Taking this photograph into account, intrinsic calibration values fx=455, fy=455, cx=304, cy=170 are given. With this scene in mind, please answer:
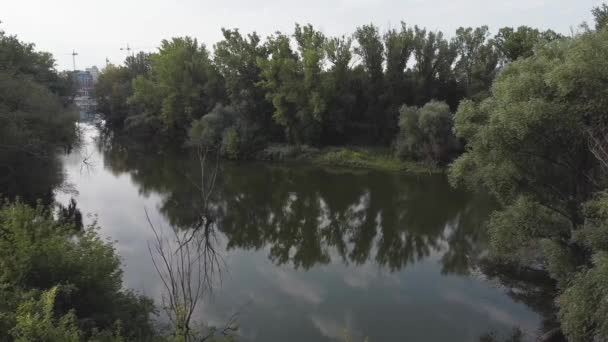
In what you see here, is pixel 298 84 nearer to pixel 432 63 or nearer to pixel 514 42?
pixel 432 63

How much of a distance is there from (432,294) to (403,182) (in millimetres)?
16389

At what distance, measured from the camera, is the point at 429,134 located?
106 feet

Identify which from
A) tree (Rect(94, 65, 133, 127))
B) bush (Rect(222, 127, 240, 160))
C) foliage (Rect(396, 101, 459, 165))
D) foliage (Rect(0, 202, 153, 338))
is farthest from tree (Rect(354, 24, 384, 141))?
tree (Rect(94, 65, 133, 127))

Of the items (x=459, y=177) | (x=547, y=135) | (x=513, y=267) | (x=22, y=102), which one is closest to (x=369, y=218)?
(x=513, y=267)

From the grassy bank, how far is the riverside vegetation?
9.4 inches

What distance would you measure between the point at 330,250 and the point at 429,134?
54.5ft

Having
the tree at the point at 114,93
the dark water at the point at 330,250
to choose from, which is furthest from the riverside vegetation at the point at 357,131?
the tree at the point at 114,93

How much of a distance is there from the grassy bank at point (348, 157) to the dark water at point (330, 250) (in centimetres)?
183

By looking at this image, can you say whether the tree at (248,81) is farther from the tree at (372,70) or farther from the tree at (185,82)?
the tree at (372,70)

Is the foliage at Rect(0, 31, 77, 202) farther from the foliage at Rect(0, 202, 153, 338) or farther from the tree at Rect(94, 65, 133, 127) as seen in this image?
the tree at Rect(94, 65, 133, 127)

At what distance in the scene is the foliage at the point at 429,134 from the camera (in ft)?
105

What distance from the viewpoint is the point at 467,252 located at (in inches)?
710

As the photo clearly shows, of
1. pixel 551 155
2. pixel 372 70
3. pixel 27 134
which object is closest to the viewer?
pixel 551 155

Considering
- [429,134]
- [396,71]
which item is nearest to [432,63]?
[396,71]
